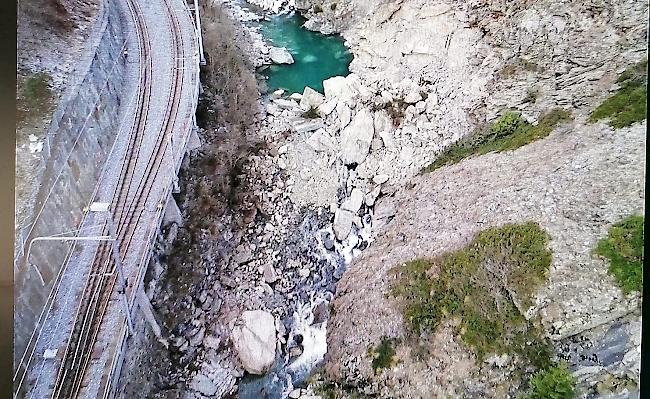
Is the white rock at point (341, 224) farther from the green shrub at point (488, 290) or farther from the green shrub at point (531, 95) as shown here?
the green shrub at point (531, 95)

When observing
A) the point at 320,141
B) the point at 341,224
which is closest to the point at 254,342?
the point at 341,224

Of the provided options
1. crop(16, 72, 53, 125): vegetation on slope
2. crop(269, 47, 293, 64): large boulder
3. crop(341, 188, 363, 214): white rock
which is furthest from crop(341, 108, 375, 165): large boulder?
crop(16, 72, 53, 125): vegetation on slope

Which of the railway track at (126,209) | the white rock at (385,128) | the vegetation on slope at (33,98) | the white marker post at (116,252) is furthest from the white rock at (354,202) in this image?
the vegetation on slope at (33,98)

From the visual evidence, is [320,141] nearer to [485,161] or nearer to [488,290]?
[485,161]

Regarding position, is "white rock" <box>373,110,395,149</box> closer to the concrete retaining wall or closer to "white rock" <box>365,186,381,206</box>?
"white rock" <box>365,186,381,206</box>

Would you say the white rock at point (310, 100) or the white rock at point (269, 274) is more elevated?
the white rock at point (310, 100)
